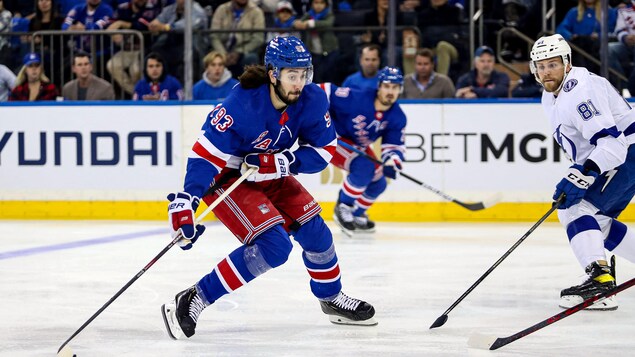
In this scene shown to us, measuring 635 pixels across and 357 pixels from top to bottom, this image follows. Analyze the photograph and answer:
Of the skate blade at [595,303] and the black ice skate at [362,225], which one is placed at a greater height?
the skate blade at [595,303]

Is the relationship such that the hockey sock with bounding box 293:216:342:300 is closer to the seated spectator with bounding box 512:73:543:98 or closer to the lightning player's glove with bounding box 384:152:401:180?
the lightning player's glove with bounding box 384:152:401:180

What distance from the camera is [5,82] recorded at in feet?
28.7

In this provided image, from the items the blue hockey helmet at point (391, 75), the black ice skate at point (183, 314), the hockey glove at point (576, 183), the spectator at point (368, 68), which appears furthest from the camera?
the spectator at point (368, 68)

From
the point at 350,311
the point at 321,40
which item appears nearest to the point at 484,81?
the point at 321,40

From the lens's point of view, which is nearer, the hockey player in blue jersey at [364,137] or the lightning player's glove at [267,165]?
the lightning player's glove at [267,165]

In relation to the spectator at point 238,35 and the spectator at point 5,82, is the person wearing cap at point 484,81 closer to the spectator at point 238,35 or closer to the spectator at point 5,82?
the spectator at point 238,35

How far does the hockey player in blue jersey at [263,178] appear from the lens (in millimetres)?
3648

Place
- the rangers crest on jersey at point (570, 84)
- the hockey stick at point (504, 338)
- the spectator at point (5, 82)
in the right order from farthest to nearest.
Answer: the spectator at point (5, 82) → the rangers crest on jersey at point (570, 84) → the hockey stick at point (504, 338)

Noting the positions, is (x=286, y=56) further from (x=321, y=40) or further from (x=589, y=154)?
(x=321, y=40)

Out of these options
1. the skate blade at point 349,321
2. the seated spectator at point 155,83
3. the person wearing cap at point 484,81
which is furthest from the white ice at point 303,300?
the seated spectator at point 155,83

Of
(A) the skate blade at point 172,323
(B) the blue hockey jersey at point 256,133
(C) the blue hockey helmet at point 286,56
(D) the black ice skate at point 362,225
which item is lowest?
(D) the black ice skate at point 362,225

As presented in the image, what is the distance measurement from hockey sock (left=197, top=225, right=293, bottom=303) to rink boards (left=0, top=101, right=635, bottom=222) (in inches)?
181

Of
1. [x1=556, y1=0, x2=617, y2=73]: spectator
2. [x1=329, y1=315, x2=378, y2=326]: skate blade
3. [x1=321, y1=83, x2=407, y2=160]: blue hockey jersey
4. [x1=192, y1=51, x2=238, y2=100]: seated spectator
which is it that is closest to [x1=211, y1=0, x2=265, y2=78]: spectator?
[x1=192, y1=51, x2=238, y2=100]: seated spectator

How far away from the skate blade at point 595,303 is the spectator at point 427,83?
158 inches
